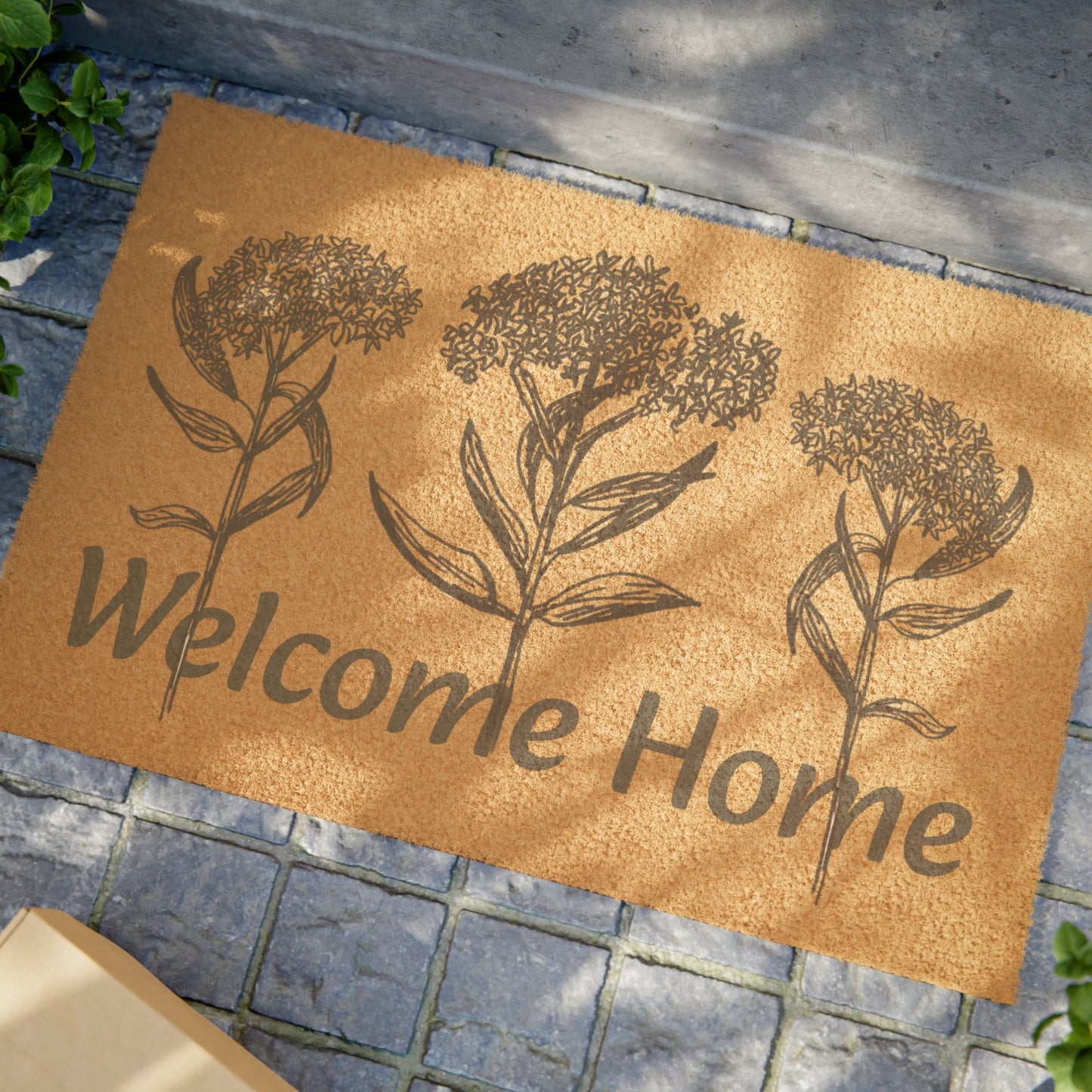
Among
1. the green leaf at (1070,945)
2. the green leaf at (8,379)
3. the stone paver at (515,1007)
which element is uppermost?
the green leaf at (8,379)

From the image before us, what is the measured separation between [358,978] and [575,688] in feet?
2.47

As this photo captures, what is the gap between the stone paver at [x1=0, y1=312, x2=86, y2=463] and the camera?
72.7 inches

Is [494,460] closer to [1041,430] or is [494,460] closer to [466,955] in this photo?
[466,955]

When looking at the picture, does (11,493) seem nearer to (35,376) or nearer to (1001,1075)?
(35,376)

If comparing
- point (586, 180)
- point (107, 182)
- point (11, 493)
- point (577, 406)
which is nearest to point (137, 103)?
point (107, 182)

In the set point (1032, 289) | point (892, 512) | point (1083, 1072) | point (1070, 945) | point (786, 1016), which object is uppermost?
point (1032, 289)

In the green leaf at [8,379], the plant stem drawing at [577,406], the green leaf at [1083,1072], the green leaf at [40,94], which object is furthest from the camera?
the plant stem drawing at [577,406]

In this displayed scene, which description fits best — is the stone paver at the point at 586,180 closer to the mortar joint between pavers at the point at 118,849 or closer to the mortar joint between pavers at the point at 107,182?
the mortar joint between pavers at the point at 107,182

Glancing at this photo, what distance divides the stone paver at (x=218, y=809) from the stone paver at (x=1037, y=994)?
1524mm

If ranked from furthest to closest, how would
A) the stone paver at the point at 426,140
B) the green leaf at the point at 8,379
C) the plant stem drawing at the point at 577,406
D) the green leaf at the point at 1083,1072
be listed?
1. the stone paver at the point at 426,140
2. the plant stem drawing at the point at 577,406
3. the green leaf at the point at 8,379
4. the green leaf at the point at 1083,1072

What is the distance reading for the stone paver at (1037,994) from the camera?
5.59 feet

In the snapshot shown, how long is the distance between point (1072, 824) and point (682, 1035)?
0.94 meters

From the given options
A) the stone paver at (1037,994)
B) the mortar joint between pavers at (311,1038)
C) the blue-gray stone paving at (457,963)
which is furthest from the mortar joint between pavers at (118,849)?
the stone paver at (1037,994)

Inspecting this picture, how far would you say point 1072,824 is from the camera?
5.74 ft
